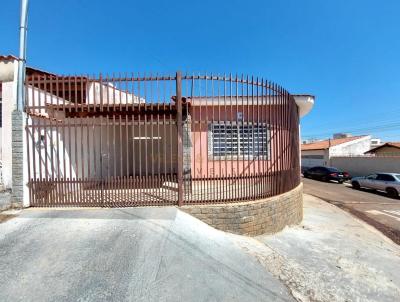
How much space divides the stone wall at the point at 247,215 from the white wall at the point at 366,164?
72.8 feet

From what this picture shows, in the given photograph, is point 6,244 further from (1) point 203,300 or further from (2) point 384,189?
(2) point 384,189

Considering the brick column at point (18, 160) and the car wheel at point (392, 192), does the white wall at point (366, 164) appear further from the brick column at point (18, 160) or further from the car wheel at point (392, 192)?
the brick column at point (18, 160)

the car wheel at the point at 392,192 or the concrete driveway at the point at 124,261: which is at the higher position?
the concrete driveway at the point at 124,261

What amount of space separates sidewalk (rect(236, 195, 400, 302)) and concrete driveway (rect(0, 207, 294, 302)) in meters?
0.48

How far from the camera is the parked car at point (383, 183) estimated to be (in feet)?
53.8

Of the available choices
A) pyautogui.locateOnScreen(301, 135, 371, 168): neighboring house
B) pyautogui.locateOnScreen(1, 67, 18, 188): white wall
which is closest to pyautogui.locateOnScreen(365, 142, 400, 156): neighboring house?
pyautogui.locateOnScreen(301, 135, 371, 168): neighboring house

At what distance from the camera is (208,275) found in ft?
11.3

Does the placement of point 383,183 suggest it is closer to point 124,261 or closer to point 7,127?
point 124,261

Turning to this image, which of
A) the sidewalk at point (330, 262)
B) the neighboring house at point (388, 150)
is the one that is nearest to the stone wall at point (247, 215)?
the sidewalk at point (330, 262)

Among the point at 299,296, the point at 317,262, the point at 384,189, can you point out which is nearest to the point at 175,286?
the point at 299,296

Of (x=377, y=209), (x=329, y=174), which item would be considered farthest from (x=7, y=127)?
(x=329, y=174)

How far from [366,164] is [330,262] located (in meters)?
25.7

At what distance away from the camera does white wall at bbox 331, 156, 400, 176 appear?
75.2ft

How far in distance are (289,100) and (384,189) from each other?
567 inches
